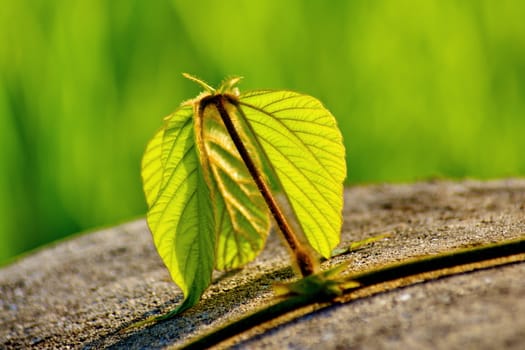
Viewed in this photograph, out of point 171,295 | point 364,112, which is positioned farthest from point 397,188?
point 171,295

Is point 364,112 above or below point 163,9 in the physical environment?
below

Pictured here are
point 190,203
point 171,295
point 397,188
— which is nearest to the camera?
point 190,203

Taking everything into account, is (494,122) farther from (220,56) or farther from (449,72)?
(220,56)

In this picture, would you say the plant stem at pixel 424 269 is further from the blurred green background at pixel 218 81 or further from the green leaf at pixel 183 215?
the blurred green background at pixel 218 81

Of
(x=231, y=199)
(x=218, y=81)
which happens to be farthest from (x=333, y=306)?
(x=218, y=81)

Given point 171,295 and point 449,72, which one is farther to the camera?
point 449,72

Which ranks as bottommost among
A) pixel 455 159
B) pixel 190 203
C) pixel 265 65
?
pixel 455 159

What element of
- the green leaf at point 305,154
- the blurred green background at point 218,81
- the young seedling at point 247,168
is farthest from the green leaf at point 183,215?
the blurred green background at point 218,81

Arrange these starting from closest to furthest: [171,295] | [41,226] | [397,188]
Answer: [171,295], [397,188], [41,226]
